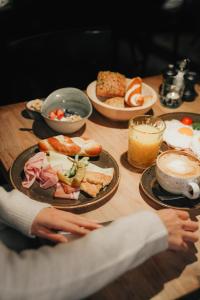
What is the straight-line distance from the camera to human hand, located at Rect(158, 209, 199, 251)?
1071 millimetres

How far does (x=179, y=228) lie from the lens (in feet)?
3.62

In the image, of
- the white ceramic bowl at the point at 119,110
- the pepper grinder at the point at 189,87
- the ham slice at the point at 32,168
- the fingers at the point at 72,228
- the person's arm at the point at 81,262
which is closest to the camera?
the person's arm at the point at 81,262

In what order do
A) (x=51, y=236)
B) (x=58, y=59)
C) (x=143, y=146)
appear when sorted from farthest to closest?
(x=58, y=59)
(x=143, y=146)
(x=51, y=236)

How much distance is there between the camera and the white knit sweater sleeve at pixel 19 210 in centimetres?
112

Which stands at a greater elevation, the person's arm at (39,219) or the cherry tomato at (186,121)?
the person's arm at (39,219)

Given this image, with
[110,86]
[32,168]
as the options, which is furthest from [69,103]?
[32,168]

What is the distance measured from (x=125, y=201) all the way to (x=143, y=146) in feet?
0.88

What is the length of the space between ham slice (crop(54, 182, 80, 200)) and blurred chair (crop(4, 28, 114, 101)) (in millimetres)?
1253

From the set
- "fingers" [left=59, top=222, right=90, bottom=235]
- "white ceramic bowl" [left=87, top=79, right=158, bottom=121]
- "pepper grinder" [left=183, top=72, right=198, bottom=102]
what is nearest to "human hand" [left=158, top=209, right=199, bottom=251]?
"fingers" [left=59, top=222, right=90, bottom=235]

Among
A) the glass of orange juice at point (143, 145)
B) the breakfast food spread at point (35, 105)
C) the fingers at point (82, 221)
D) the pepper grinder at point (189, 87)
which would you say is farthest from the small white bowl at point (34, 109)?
the pepper grinder at point (189, 87)

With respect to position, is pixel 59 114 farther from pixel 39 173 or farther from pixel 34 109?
pixel 39 173

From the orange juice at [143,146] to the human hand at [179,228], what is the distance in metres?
0.35

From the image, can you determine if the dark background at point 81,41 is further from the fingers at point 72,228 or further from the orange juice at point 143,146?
the fingers at point 72,228

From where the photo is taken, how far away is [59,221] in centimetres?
111
